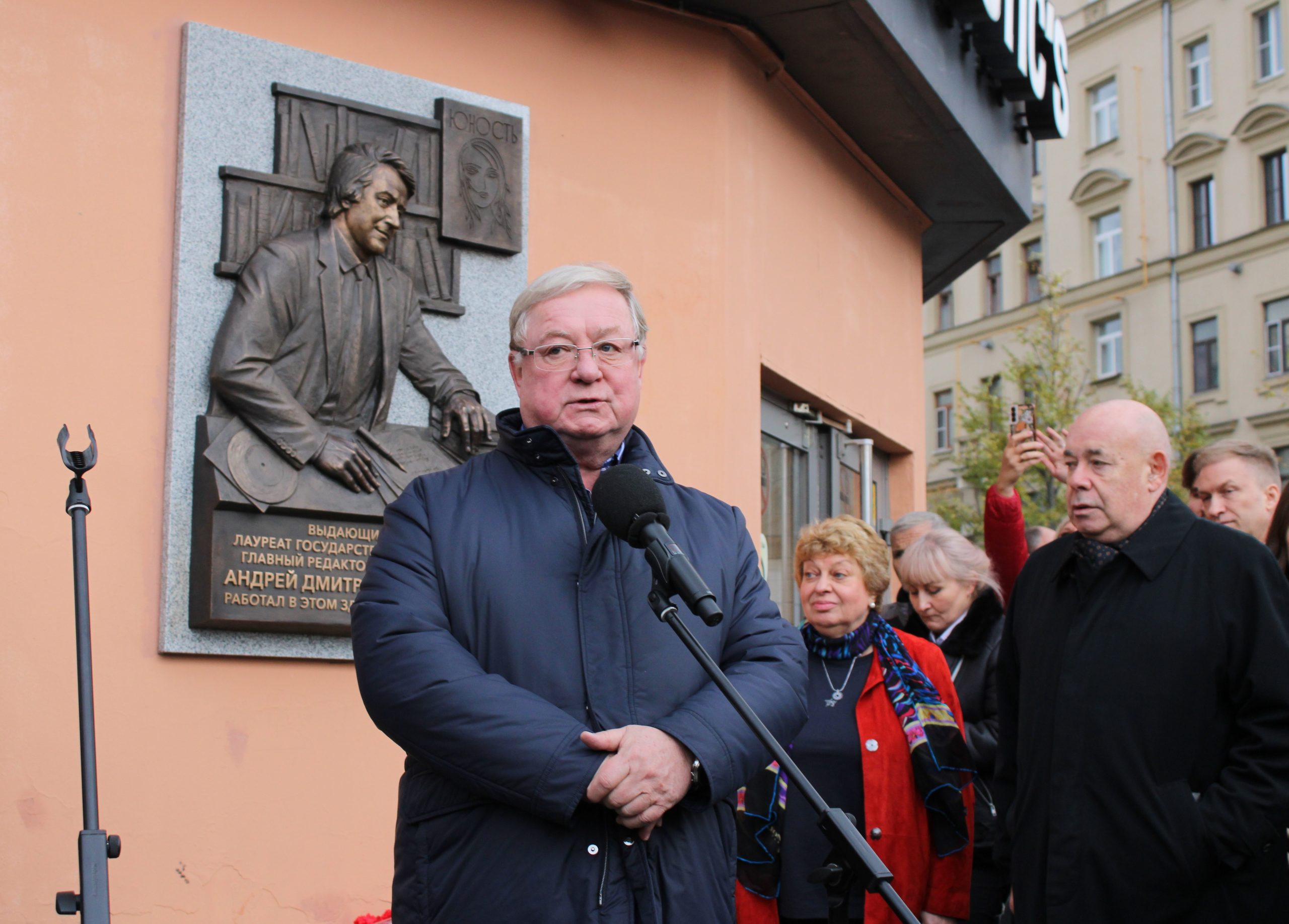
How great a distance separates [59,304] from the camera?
5086mm

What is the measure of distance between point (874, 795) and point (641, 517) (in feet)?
6.70

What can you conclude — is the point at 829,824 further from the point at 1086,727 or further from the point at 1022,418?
the point at 1022,418

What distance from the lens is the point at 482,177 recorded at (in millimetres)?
6102

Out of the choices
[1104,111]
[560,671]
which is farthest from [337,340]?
[1104,111]

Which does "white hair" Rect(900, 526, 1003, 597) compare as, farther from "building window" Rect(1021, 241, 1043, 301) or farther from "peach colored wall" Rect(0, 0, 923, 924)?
"building window" Rect(1021, 241, 1043, 301)

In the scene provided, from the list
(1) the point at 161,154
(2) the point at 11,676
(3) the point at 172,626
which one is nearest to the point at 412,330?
(1) the point at 161,154

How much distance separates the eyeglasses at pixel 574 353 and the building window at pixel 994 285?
34.6 m

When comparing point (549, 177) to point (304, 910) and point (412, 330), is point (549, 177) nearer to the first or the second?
point (412, 330)

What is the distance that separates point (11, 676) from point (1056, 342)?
30304 millimetres

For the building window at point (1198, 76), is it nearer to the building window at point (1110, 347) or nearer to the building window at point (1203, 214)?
the building window at point (1203, 214)

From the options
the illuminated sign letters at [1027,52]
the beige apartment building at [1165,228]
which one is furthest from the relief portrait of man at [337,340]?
the beige apartment building at [1165,228]

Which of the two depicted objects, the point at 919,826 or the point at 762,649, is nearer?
the point at 762,649

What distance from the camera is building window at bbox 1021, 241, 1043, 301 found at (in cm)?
3531

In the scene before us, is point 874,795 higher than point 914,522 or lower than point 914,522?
lower
